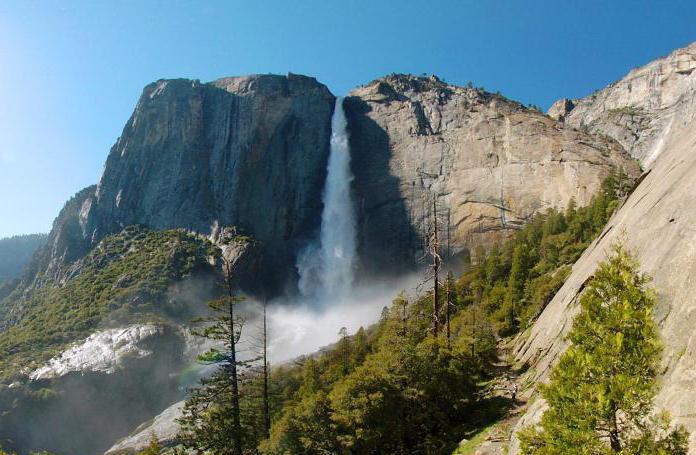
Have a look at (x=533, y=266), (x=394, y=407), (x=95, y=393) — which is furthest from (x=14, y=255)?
(x=394, y=407)

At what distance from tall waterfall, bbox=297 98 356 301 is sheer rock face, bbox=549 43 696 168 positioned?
157ft

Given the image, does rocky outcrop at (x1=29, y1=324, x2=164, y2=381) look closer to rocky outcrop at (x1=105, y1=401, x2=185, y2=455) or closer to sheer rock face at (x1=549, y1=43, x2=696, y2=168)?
rocky outcrop at (x1=105, y1=401, x2=185, y2=455)

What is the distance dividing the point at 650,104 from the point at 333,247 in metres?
66.7

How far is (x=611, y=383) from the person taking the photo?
8477 mm

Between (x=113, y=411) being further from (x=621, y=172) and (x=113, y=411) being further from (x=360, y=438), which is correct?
(x=621, y=172)

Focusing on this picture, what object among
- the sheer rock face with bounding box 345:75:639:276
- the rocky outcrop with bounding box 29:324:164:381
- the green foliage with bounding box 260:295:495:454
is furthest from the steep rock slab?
the rocky outcrop with bounding box 29:324:164:381

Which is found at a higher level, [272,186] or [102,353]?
[272,186]

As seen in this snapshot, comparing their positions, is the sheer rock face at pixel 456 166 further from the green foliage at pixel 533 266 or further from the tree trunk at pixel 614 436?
the tree trunk at pixel 614 436

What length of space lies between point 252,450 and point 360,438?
675 cm

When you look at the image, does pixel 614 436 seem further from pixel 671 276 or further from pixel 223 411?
pixel 223 411

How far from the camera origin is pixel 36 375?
53.1 metres

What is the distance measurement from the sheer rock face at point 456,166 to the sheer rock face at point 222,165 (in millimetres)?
10985

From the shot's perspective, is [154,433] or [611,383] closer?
[611,383]

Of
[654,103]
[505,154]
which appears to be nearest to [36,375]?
[505,154]
